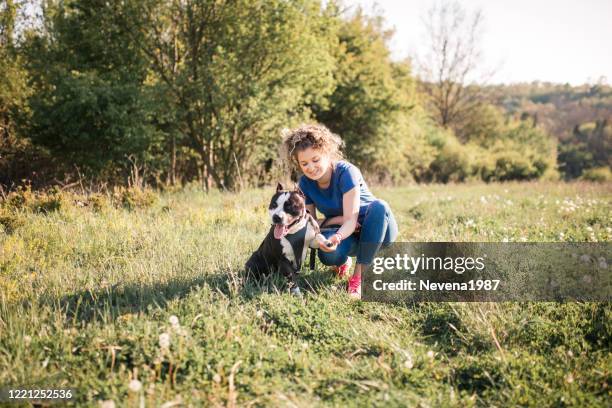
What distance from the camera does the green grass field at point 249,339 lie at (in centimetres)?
238

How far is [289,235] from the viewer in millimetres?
3592

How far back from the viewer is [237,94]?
11125 millimetres

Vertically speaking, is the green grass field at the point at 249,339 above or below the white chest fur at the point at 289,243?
below

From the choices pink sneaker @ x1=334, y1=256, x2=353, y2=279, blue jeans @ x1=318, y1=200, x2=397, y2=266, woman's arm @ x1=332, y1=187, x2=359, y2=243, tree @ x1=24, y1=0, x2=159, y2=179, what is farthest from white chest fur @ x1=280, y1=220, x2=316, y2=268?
tree @ x1=24, y1=0, x2=159, y2=179

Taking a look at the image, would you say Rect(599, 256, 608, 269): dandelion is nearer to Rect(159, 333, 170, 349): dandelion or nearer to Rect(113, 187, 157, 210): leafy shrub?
Rect(159, 333, 170, 349): dandelion

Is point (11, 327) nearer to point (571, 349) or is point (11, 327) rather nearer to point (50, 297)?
point (50, 297)

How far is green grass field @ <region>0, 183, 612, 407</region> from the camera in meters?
2.38

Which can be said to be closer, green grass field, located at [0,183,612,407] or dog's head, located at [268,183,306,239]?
green grass field, located at [0,183,612,407]

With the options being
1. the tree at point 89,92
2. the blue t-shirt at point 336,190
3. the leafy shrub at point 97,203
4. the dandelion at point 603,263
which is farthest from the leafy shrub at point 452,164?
the blue t-shirt at point 336,190

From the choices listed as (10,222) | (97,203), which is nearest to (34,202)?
(97,203)

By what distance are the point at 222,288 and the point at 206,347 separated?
1090mm

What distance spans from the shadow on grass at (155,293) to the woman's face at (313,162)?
103cm

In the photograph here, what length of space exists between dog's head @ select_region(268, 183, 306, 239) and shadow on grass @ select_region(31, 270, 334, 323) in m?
0.52

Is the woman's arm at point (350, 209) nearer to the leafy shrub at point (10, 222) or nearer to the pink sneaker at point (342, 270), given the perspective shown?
the pink sneaker at point (342, 270)
